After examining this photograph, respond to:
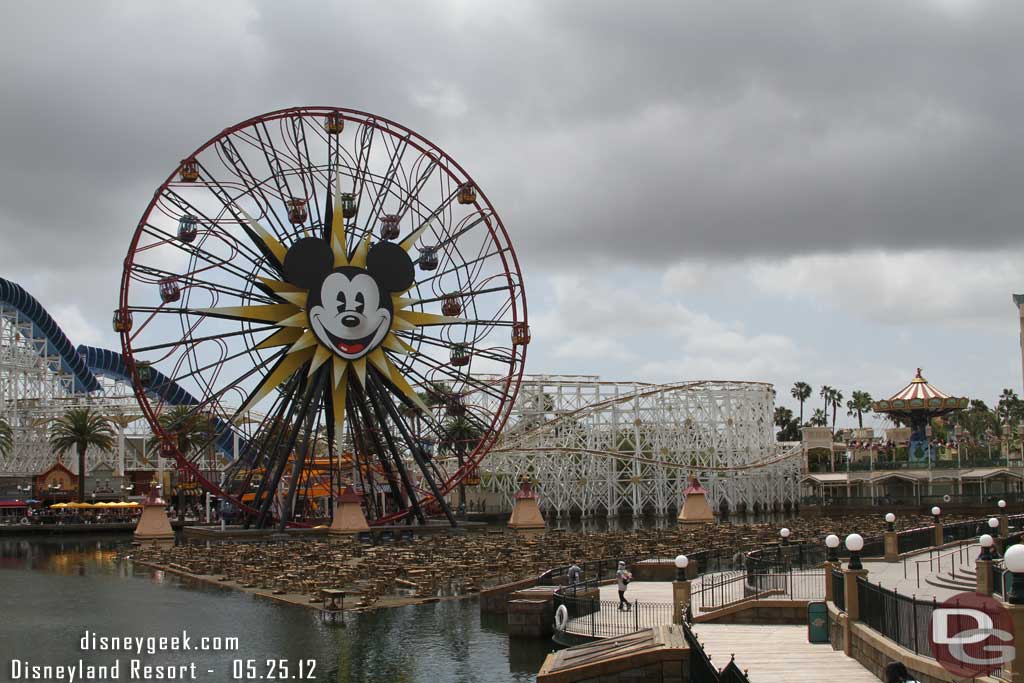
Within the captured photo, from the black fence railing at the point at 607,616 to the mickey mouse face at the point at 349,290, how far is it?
1176 inches

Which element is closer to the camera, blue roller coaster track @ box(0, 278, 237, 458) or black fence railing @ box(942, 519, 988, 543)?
black fence railing @ box(942, 519, 988, 543)

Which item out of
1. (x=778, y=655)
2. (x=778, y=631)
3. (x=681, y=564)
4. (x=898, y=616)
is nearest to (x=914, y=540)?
(x=778, y=631)

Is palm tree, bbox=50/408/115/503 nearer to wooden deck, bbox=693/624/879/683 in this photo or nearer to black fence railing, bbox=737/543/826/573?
black fence railing, bbox=737/543/826/573

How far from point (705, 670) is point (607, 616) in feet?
33.6

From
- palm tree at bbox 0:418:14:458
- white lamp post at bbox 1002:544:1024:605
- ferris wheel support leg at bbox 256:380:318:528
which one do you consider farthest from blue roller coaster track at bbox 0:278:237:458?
white lamp post at bbox 1002:544:1024:605

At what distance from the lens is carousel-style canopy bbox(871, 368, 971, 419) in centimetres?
10112

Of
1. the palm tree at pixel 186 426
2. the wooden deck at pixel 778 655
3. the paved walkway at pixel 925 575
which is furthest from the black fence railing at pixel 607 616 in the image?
the palm tree at pixel 186 426

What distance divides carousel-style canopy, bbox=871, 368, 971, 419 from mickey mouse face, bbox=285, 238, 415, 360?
5783 cm

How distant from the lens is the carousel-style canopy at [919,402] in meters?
101

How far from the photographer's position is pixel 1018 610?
13.7 meters

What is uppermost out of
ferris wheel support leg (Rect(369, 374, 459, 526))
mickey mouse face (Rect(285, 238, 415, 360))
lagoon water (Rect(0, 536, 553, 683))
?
mickey mouse face (Rect(285, 238, 415, 360))

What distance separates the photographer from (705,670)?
689 inches

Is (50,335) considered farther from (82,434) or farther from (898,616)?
(898,616)

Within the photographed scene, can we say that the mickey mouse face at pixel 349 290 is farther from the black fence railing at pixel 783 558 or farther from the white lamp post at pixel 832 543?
the white lamp post at pixel 832 543
